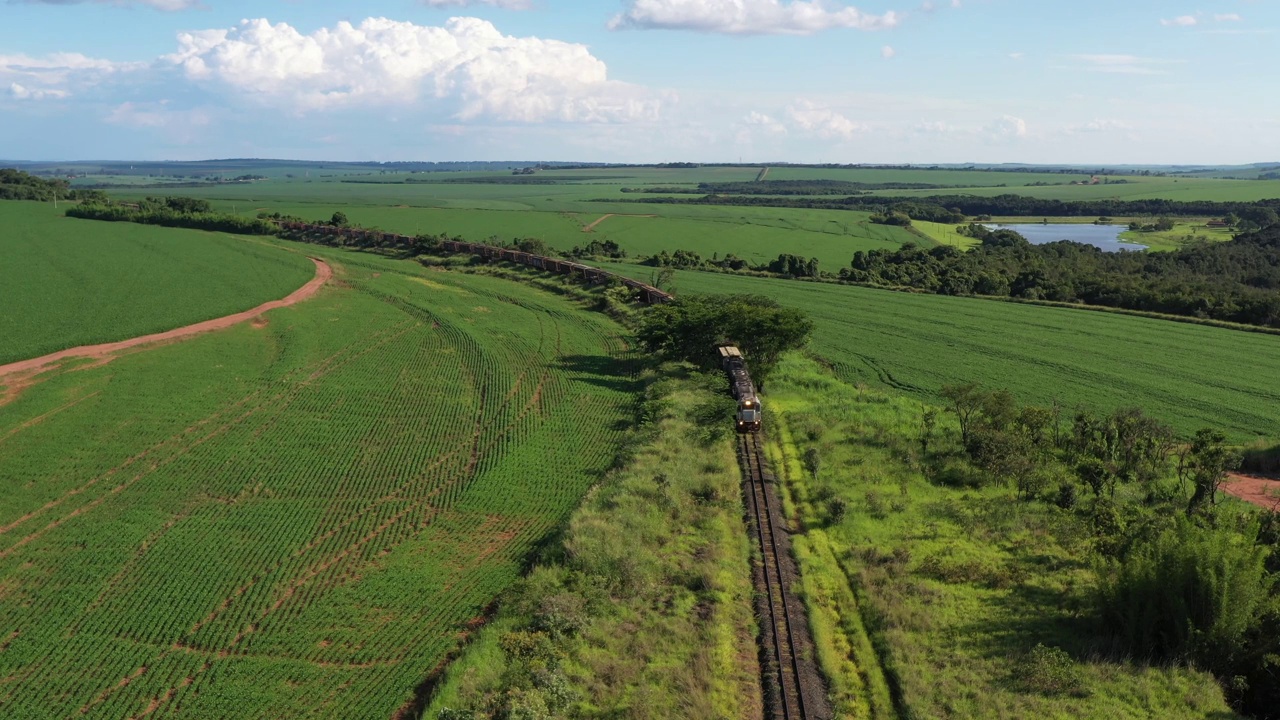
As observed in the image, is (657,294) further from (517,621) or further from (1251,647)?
(1251,647)

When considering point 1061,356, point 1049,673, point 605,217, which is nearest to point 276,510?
point 1049,673

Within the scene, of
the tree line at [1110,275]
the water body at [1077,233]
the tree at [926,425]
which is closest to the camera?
the tree at [926,425]

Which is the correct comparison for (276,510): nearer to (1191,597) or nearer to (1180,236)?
(1191,597)

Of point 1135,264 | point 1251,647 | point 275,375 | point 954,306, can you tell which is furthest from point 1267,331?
point 275,375

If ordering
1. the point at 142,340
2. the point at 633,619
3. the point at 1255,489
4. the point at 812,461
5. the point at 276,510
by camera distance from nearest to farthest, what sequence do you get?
the point at 633,619
the point at 276,510
the point at 1255,489
the point at 812,461
the point at 142,340

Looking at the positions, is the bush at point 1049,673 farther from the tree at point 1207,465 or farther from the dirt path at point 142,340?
the dirt path at point 142,340

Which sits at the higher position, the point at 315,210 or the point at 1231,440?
the point at 315,210

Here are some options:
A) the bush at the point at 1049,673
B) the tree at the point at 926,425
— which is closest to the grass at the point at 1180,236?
the tree at the point at 926,425
